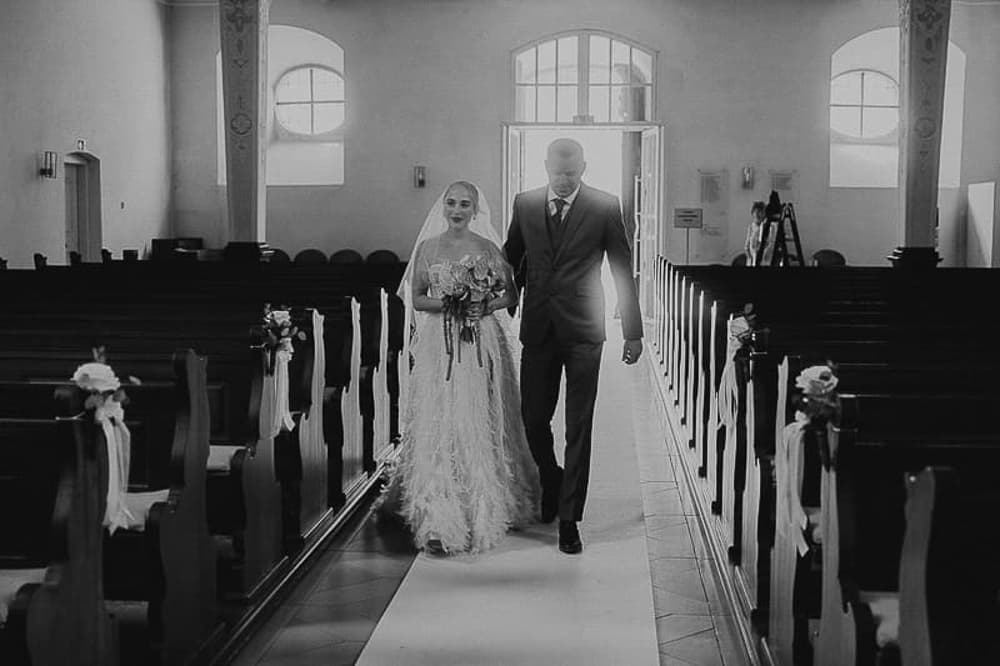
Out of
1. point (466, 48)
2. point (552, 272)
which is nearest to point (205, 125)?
point (466, 48)

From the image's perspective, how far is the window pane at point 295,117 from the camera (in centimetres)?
1620

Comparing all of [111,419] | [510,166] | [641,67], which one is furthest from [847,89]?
[111,419]

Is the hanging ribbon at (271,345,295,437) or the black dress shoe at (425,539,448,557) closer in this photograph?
the hanging ribbon at (271,345,295,437)

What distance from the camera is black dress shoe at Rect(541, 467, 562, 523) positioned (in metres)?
5.33

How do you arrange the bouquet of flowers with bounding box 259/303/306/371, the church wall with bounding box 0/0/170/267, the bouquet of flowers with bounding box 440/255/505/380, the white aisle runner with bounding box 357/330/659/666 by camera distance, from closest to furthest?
the white aisle runner with bounding box 357/330/659/666 → the bouquet of flowers with bounding box 259/303/306/371 → the bouquet of flowers with bounding box 440/255/505/380 → the church wall with bounding box 0/0/170/267

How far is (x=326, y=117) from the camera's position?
1617 centimetres

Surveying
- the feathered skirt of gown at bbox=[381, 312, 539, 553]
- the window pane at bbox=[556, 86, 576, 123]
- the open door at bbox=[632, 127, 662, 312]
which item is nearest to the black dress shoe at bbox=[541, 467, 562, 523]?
the feathered skirt of gown at bbox=[381, 312, 539, 553]

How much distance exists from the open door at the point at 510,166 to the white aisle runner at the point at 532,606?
10.3 meters

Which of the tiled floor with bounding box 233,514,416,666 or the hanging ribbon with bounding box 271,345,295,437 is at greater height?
the hanging ribbon with bounding box 271,345,295,437

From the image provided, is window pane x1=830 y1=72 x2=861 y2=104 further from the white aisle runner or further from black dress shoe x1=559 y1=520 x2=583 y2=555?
black dress shoe x1=559 y1=520 x2=583 y2=555

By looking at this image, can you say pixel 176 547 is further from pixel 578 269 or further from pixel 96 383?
pixel 578 269

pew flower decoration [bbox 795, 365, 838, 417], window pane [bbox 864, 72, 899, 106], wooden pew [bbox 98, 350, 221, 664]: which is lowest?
wooden pew [bbox 98, 350, 221, 664]

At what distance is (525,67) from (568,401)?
11.5 m

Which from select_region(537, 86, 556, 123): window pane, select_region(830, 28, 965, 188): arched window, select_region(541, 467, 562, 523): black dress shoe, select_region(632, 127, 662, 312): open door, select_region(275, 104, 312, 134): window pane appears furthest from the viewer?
select_region(275, 104, 312, 134): window pane
